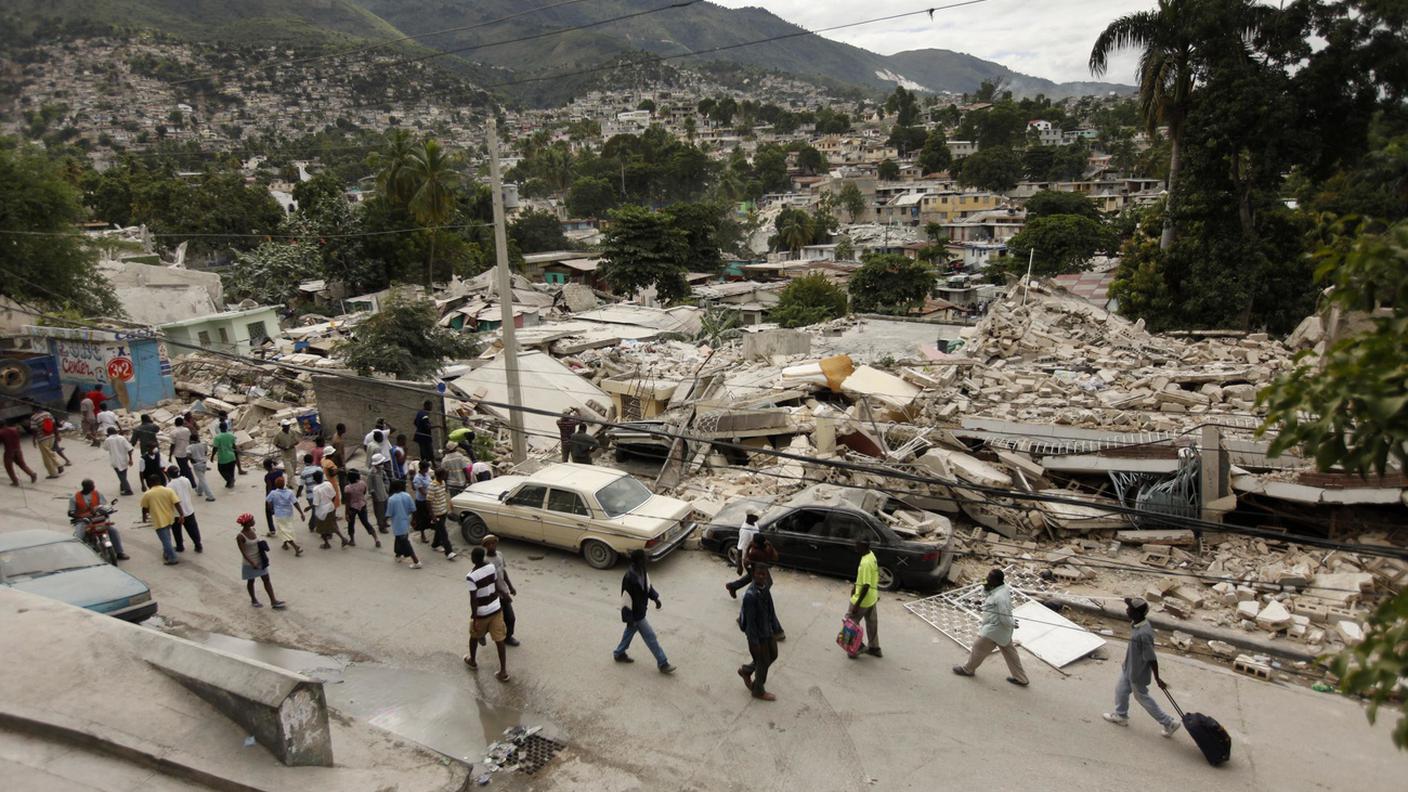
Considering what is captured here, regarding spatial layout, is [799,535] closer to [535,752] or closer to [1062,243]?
[535,752]

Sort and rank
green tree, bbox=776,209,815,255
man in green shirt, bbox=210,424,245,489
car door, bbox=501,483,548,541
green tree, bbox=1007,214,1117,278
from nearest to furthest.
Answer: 1. car door, bbox=501,483,548,541
2. man in green shirt, bbox=210,424,245,489
3. green tree, bbox=1007,214,1117,278
4. green tree, bbox=776,209,815,255

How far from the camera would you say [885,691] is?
27.6 feet

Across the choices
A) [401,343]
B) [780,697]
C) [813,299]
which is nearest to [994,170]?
[813,299]

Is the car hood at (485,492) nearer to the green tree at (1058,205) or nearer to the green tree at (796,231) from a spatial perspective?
the green tree at (796,231)

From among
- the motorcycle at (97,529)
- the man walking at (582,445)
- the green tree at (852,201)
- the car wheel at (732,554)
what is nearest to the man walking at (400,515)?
the motorcycle at (97,529)

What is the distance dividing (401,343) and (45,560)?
32.5 ft

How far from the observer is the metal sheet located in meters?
8.98

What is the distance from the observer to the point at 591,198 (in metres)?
103

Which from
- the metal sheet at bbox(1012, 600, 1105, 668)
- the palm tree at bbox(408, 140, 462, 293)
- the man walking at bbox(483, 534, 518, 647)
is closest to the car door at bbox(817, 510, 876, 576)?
the metal sheet at bbox(1012, 600, 1105, 668)

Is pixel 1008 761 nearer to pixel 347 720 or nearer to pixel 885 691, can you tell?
pixel 885 691

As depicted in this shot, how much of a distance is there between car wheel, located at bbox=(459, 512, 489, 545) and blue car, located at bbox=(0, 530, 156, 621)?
3.96m

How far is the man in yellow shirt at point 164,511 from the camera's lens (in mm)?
11172

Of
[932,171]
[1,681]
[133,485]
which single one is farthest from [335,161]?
[1,681]

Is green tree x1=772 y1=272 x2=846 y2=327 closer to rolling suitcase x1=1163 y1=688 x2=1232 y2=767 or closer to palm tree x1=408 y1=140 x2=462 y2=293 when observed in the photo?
palm tree x1=408 y1=140 x2=462 y2=293
